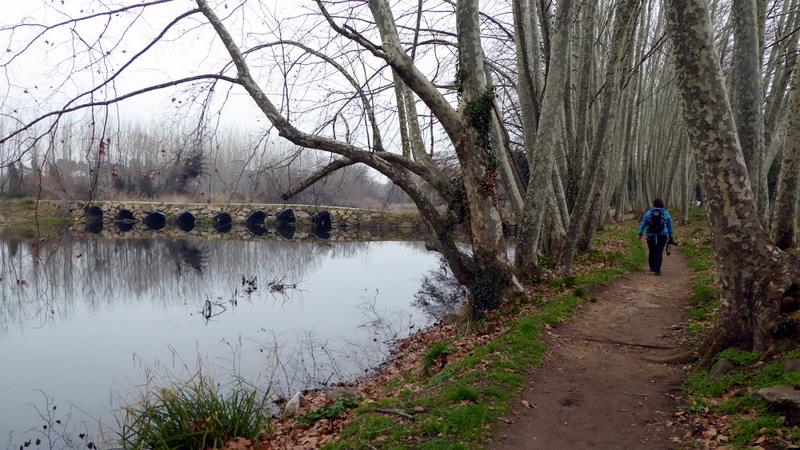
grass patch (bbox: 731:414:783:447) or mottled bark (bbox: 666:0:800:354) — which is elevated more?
mottled bark (bbox: 666:0:800:354)

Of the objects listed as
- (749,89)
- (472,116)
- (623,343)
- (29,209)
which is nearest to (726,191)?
(749,89)

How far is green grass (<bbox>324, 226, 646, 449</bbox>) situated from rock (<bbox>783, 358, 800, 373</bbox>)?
2.04m

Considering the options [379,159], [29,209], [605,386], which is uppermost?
[379,159]

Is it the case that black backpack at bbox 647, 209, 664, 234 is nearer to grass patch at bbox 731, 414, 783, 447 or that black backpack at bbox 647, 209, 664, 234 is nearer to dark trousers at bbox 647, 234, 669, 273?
dark trousers at bbox 647, 234, 669, 273

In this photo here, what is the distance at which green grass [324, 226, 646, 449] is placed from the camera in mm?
4180

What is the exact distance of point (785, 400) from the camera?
3.50 metres

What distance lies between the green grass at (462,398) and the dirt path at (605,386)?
0.54 ft

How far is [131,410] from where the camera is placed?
4.64 metres

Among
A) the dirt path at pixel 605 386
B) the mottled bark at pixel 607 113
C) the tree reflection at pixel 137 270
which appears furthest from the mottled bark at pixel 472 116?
the tree reflection at pixel 137 270

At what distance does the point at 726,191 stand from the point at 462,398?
2779 mm

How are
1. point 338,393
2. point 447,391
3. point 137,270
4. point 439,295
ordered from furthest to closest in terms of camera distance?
point 137,270
point 439,295
point 338,393
point 447,391

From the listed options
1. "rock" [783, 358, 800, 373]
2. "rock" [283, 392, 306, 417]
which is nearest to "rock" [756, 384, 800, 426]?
"rock" [783, 358, 800, 373]

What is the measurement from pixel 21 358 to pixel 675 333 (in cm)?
1025

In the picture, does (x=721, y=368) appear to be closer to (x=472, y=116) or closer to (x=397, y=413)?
(x=397, y=413)
